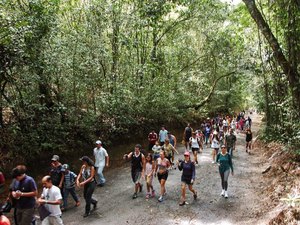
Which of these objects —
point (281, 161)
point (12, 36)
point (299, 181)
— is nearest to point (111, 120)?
point (12, 36)

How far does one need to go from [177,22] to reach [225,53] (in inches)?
358

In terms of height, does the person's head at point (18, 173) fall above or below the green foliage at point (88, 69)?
below

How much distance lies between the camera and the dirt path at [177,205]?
8523mm

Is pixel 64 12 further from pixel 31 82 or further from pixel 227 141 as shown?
pixel 227 141

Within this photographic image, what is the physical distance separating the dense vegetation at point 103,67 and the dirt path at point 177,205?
3.43m

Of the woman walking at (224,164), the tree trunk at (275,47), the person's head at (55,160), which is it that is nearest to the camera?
the person's head at (55,160)

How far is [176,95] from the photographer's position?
25406 mm

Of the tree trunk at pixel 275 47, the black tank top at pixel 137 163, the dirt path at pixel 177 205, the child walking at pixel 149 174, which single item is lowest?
the dirt path at pixel 177 205

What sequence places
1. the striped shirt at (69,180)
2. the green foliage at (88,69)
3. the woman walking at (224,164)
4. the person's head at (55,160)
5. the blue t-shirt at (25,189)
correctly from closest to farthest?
1. the blue t-shirt at (25,189)
2. the person's head at (55,160)
3. the striped shirt at (69,180)
4. the woman walking at (224,164)
5. the green foliage at (88,69)

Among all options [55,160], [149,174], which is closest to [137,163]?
[149,174]

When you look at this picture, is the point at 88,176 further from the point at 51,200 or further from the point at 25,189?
the point at 25,189

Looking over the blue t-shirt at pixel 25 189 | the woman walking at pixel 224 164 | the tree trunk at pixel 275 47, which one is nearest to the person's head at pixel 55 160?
the blue t-shirt at pixel 25 189

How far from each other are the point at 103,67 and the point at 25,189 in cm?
1179

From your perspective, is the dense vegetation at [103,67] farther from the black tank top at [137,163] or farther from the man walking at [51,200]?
the man walking at [51,200]
